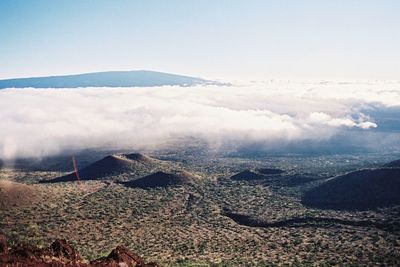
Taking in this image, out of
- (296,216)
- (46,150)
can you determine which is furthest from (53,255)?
(46,150)

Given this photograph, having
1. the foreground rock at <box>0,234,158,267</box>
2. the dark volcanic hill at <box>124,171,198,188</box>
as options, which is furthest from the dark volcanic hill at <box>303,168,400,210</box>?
the foreground rock at <box>0,234,158,267</box>

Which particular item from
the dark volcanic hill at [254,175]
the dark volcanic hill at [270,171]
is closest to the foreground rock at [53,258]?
the dark volcanic hill at [254,175]

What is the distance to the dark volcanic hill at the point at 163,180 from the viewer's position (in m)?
85.9

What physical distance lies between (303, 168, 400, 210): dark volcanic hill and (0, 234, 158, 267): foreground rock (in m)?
47.7

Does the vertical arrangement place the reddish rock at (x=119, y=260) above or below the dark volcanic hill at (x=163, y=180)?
above

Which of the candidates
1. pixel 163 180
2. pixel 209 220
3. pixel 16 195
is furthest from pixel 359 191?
pixel 16 195

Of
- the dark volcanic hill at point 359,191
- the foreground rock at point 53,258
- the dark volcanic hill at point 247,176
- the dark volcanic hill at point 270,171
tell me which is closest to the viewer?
the foreground rock at point 53,258

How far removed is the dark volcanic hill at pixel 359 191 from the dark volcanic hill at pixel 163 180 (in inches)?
938

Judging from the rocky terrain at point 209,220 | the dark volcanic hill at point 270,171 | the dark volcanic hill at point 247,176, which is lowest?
the rocky terrain at point 209,220

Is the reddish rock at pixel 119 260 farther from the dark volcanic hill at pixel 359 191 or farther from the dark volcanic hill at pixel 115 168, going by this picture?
the dark volcanic hill at pixel 115 168

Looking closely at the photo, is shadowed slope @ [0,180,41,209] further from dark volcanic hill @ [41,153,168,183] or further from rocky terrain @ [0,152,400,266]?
dark volcanic hill @ [41,153,168,183]

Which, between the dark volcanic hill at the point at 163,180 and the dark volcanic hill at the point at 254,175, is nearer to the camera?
the dark volcanic hill at the point at 163,180

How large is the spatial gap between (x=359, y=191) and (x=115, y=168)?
179 feet

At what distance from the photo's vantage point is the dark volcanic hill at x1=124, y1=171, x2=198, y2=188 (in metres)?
85.9
